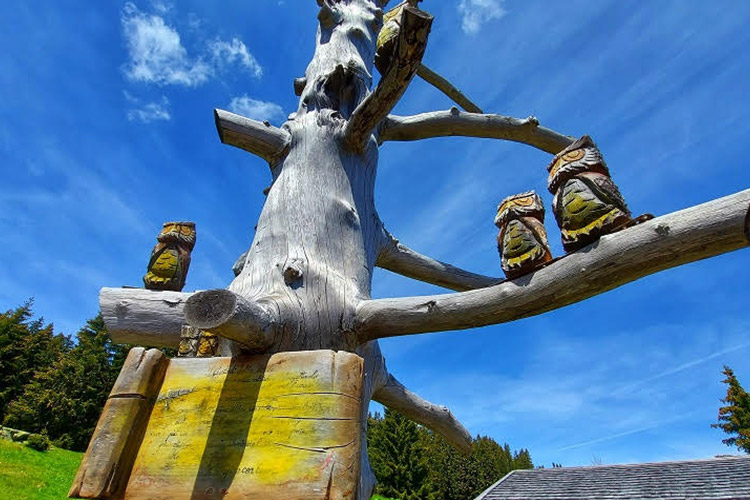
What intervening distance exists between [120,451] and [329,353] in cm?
78

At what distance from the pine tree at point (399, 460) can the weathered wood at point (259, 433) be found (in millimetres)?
25718

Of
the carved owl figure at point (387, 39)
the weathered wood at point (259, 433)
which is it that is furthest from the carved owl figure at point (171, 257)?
the carved owl figure at point (387, 39)

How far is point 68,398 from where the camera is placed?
23.4m

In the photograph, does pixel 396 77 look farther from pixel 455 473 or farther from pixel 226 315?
pixel 455 473

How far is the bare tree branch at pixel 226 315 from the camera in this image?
1.43 m

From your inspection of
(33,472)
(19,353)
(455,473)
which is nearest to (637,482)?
(33,472)

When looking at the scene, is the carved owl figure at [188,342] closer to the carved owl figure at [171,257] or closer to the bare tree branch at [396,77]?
the carved owl figure at [171,257]

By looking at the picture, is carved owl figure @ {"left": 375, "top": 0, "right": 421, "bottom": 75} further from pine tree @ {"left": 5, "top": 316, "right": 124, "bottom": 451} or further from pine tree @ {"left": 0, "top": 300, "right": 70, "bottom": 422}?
pine tree @ {"left": 0, "top": 300, "right": 70, "bottom": 422}

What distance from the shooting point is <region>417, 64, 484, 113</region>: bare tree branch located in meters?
5.09

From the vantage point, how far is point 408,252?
296cm

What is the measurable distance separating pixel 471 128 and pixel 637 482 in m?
13.0

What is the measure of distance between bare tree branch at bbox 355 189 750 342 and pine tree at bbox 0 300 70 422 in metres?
31.5

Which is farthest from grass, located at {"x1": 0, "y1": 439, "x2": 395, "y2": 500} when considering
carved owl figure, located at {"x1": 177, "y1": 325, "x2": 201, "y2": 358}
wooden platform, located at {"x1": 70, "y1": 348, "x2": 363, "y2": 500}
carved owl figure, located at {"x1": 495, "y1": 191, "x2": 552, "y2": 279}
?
carved owl figure, located at {"x1": 495, "y1": 191, "x2": 552, "y2": 279}

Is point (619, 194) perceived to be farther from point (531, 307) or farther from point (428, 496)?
point (428, 496)
